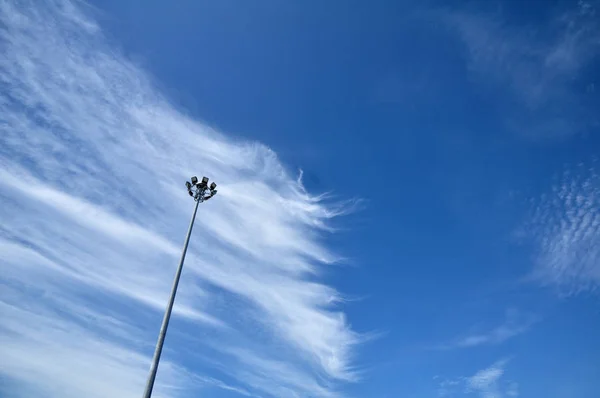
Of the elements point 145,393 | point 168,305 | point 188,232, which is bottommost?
point 145,393

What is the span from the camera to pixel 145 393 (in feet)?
56.0

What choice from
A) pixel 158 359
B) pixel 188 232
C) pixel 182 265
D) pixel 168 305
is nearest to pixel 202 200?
pixel 188 232

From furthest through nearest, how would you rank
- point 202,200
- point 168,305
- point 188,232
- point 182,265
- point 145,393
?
point 202,200 < point 188,232 < point 182,265 < point 168,305 < point 145,393

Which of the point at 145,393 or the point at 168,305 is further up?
the point at 168,305

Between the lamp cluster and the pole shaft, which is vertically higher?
the lamp cluster

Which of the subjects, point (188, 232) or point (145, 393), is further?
point (188, 232)

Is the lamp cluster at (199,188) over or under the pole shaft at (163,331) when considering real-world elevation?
over

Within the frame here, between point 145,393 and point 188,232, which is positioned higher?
point 188,232

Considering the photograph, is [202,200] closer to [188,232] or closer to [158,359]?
[188,232]

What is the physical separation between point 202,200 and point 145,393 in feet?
41.2

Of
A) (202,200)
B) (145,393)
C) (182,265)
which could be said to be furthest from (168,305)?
(202,200)

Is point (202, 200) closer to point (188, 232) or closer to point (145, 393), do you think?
point (188, 232)

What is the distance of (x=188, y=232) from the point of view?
23672mm

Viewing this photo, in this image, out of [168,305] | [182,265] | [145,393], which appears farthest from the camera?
[182,265]
